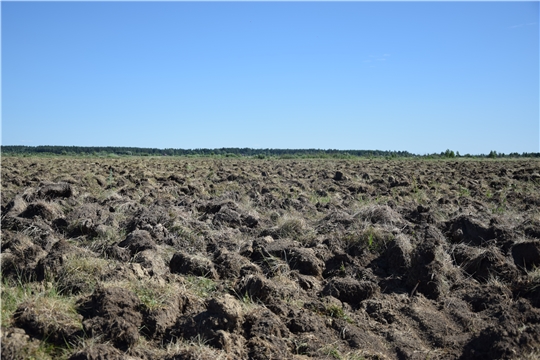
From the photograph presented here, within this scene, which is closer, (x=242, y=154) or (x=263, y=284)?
(x=263, y=284)

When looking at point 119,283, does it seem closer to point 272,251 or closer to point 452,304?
point 272,251

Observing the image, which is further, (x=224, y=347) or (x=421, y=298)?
(x=421, y=298)

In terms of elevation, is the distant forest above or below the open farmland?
above

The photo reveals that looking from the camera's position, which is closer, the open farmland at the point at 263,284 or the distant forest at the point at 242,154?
Answer: the open farmland at the point at 263,284

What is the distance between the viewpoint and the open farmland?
4.11m

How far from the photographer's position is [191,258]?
5902mm

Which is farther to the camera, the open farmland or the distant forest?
the distant forest

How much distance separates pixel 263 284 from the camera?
511cm

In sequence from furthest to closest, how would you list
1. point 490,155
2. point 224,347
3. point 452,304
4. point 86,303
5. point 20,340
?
1. point 490,155
2. point 452,304
3. point 86,303
4. point 224,347
5. point 20,340

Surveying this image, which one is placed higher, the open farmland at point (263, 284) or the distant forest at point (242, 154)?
the distant forest at point (242, 154)

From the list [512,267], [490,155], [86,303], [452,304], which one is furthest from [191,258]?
[490,155]

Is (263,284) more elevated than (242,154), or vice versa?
(242,154)

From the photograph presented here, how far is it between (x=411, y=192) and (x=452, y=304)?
28.8 feet

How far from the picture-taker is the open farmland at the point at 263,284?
13.5 feet
